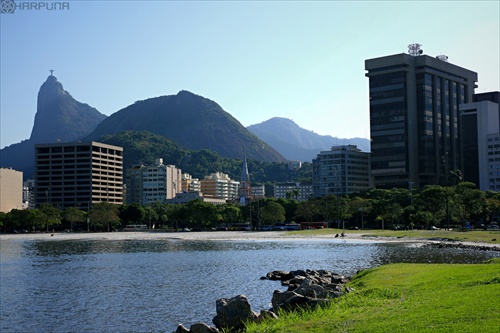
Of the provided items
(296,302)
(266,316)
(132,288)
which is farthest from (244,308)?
(132,288)

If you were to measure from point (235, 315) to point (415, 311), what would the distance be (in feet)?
26.1

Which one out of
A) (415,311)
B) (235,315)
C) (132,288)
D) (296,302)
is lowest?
(132,288)

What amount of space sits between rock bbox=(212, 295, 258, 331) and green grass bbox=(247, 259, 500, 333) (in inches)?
63.7

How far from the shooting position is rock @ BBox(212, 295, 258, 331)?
25.6 m

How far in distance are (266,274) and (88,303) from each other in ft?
68.9

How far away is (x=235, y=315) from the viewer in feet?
84.2

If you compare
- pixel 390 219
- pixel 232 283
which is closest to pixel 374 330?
pixel 232 283

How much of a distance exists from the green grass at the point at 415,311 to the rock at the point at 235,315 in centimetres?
162

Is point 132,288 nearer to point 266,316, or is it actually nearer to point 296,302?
point 296,302

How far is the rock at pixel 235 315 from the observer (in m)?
25.6

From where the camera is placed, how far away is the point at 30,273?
6631 centimetres

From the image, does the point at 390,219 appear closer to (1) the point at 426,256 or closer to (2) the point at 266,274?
(1) the point at 426,256

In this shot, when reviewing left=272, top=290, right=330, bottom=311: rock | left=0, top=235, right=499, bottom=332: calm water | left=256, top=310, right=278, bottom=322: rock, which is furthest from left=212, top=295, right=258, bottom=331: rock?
left=0, top=235, right=499, bottom=332: calm water

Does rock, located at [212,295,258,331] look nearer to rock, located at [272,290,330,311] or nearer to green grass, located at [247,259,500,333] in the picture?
green grass, located at [247,259,500,333]
